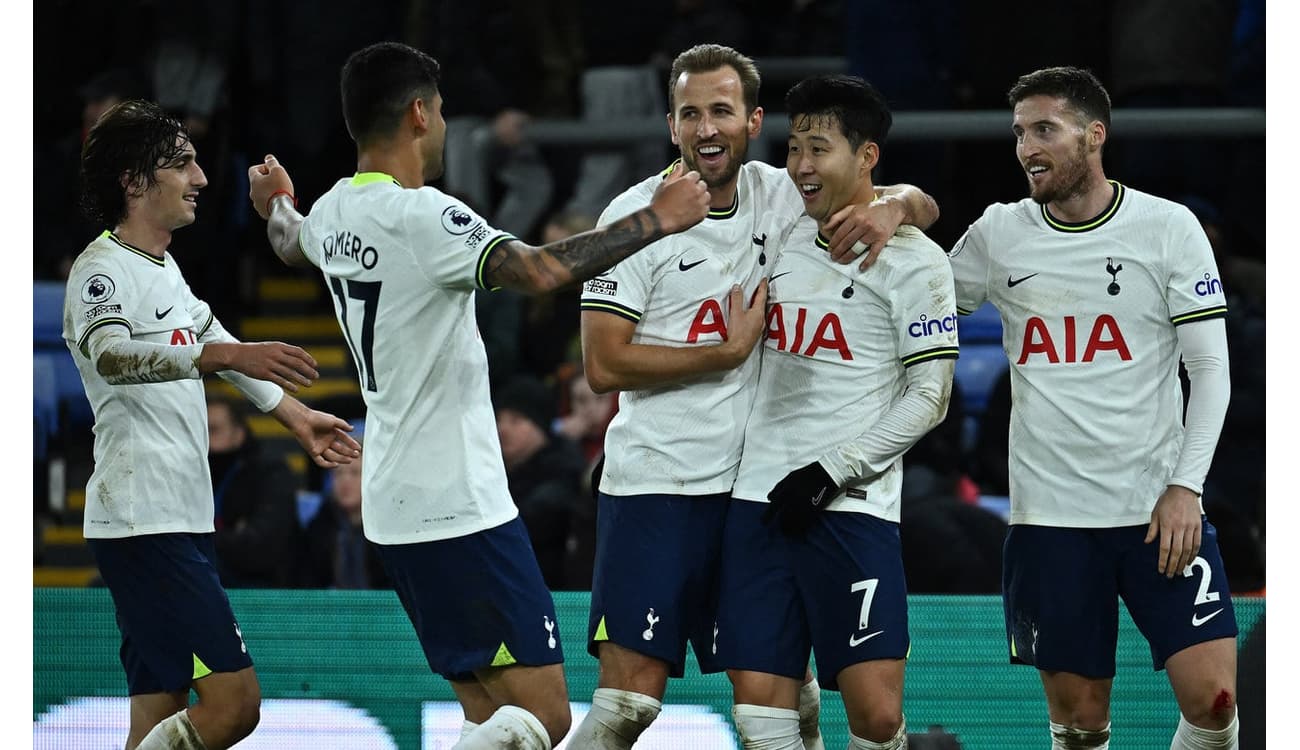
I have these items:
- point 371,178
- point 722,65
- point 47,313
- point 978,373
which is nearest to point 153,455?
point 371,178

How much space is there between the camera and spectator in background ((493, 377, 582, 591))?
8.16 m

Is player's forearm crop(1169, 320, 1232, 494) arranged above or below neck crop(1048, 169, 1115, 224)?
below

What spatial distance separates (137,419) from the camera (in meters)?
5.33

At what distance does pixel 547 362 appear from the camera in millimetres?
10367

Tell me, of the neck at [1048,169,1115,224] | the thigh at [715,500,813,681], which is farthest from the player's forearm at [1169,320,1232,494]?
the thigh at [715,500,813,681]

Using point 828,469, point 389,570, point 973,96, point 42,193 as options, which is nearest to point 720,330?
point 828,469

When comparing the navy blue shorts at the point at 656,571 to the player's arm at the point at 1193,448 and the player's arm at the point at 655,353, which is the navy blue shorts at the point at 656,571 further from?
the player's arm at the point at 1193,448

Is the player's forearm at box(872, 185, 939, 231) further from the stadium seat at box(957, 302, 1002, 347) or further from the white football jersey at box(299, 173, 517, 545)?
the stadium seat at box(957, 302, 1002, 347)

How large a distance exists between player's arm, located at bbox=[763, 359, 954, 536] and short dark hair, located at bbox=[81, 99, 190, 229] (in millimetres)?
2335

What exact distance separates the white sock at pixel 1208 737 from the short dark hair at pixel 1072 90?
6.29ft

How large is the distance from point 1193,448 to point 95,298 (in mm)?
3447

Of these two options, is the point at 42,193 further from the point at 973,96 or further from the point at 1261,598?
the point at 1261,598

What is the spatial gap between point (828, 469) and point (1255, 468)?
16.6 ft

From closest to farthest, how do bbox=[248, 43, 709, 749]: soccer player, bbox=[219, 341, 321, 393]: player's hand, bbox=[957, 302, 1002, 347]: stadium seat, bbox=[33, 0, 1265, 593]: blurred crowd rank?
bbox=[248, 43, 709, 749]: soccer player, bbox=[219, 341, 321, 393]: player's hand, bbox=[33, 0, 1265, 593]: blurred crowd, bbox=[957, 302, 1002, 347]: stadium seat
